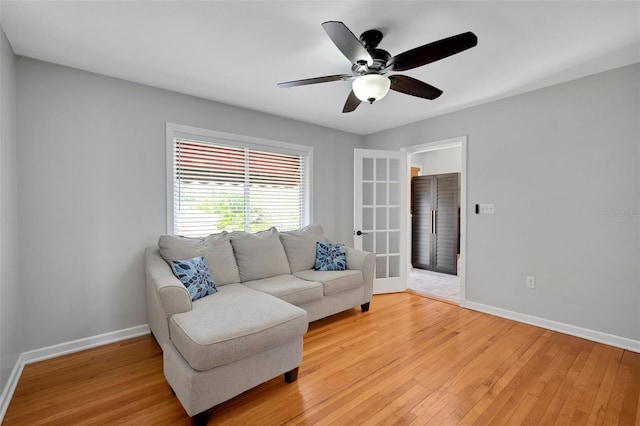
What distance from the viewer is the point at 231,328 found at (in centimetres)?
166

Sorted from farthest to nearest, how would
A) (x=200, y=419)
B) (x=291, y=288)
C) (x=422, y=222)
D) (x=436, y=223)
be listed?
1. (x=422, y=222)
2. (x=436, y=223)
3. (x=291, y=288)
4. (x=200, y=419)

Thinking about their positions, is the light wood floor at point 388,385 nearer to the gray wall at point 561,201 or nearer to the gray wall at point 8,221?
the gray wall at point 8,221

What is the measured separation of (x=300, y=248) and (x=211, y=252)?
104 cm

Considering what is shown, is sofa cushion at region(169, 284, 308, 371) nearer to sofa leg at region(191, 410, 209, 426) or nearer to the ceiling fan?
sofa leg at region(191, 410, 209, 426)

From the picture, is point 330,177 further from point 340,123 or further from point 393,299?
point 393,299

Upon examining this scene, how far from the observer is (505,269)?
3.13m

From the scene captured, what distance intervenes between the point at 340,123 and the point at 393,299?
8.35 ft

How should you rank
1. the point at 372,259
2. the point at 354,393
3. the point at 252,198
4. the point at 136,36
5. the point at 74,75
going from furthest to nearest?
the point at 252,198, the point at 372,259, the point at 74,75, the point at 136,36, the point at 354,393

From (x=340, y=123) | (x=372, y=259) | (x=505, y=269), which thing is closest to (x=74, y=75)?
(x=340, y=123)

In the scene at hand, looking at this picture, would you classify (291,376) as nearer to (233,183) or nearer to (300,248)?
(300,248)

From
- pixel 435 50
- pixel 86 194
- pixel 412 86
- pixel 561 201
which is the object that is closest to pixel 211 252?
pixel 86 194

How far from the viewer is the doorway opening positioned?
500cm

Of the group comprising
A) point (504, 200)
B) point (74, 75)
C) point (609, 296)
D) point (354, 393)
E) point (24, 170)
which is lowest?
point (354, 393)

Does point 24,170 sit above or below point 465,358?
above
